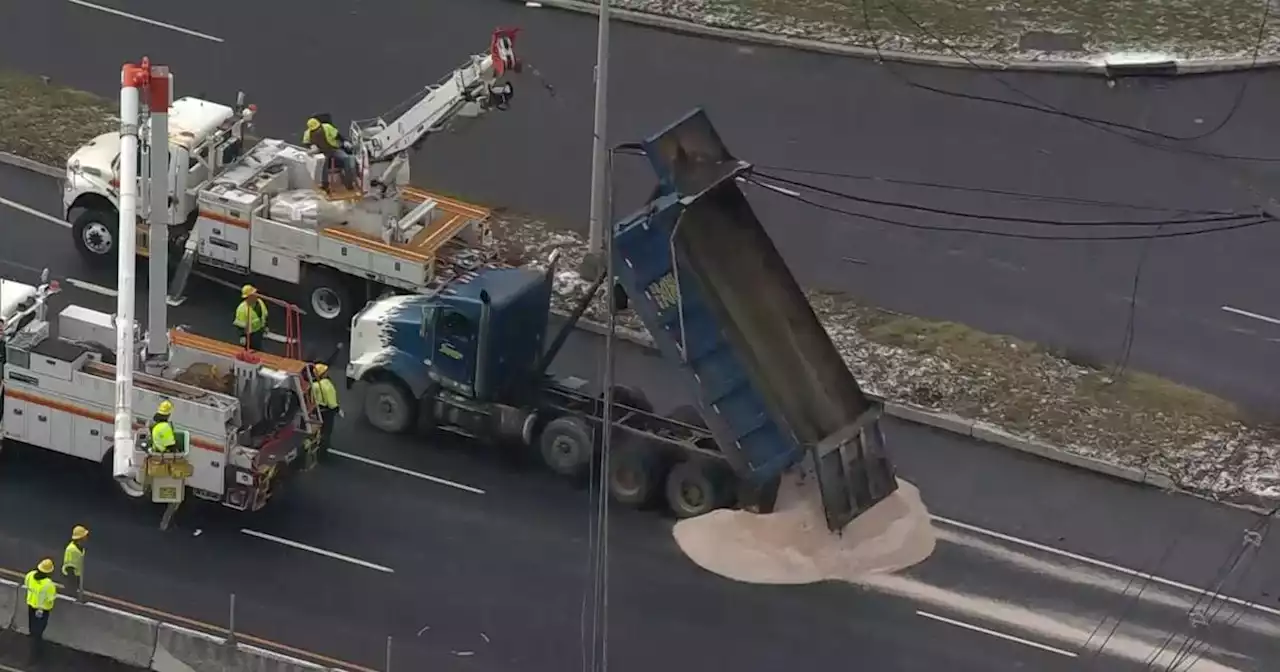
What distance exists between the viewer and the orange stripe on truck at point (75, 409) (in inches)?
961

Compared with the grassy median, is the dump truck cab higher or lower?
lower

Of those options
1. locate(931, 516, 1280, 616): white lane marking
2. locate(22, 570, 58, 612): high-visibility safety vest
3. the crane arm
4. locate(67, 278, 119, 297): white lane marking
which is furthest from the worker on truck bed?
locate(931, 516, 1280, 616): white lane marking

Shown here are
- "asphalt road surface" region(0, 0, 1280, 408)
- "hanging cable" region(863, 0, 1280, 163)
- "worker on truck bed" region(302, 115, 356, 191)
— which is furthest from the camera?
"hanging cable" region(863, 0, 1280, 163)

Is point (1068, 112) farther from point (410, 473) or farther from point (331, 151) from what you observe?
point (410, 473)

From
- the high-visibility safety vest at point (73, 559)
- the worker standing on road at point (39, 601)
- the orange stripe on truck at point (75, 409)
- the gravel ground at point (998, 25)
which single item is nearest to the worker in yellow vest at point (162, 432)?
the orange stripe on truck at point (75, 409)

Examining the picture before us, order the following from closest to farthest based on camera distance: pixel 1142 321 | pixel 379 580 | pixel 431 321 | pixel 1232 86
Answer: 1. pixel 379 580
2. pixel 431 321
3. pixel 1142 321
4. pixel 1232 86

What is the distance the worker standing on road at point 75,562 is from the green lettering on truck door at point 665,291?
7.08 metres

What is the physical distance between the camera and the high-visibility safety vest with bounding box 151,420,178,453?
78.1ft

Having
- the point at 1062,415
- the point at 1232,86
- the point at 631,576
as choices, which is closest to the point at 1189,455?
the point at 1062,415

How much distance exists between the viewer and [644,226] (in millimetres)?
24688

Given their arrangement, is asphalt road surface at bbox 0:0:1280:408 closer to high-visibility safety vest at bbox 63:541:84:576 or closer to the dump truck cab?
the dump truck cab

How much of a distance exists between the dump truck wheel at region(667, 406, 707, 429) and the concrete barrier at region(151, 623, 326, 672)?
635 cm

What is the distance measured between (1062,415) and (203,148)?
12.8m

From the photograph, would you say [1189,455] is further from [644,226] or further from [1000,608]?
[644,226]
